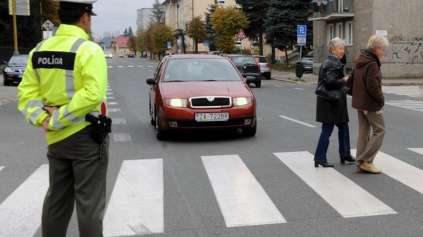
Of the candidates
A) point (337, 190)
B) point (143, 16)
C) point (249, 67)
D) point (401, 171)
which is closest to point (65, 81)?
point (337, 190)

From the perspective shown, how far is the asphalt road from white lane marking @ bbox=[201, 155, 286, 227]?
0.03 ft

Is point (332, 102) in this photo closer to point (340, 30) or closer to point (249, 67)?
point (249, 67)

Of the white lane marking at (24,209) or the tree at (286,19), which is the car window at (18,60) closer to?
Answer: the white lane marking at (24,209)

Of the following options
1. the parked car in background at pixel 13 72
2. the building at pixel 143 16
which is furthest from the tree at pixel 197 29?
the building at pixel 143 16

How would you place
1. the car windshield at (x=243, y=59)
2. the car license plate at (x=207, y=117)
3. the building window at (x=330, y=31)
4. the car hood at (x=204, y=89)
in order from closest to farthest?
the car license plate at (x=207, y=117), the car hood at (x=204, y=89), the car windshield at (x=243, y=59), the building window at (x=330, y=31)

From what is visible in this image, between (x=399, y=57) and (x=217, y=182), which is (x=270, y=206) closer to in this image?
(x=217, y=182)

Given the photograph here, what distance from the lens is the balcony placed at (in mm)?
34969

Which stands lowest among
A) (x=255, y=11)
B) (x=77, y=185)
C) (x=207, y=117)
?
(x=207, y=117)

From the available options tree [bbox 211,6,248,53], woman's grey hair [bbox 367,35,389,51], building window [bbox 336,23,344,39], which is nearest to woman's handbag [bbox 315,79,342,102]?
woman's grey hair [bbox 367,35,389,51]

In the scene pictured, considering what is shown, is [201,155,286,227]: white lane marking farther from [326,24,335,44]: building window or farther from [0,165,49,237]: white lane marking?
[326,24,335,44]: building window

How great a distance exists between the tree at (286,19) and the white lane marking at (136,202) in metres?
41.5

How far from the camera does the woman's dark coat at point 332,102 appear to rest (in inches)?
285

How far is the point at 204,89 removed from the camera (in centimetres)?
986

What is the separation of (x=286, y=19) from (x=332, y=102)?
Result: 4144 cm
